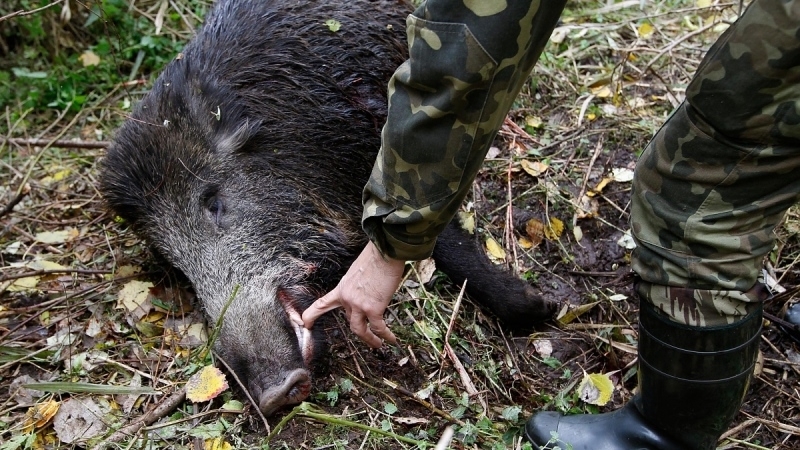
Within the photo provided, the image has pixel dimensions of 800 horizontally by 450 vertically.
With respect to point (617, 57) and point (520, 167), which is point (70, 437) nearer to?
point (520, 167)

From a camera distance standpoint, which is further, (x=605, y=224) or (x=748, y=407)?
(x=605, y=224)

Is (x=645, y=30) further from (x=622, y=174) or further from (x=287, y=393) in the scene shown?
(x=287, y=393)

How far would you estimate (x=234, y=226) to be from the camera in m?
3.69

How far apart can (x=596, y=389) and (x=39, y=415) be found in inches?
91.0

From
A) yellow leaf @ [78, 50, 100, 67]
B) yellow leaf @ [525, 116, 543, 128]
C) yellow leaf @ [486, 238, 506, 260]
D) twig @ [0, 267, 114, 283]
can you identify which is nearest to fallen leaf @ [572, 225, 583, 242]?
yellow leaf @ [486, 238, 506, 260]

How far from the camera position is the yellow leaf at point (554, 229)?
13.0 feet

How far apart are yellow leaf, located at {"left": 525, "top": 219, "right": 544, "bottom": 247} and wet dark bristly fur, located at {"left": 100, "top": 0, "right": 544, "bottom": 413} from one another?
1.24ft

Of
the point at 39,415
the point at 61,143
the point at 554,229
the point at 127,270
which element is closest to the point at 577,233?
the point at 554,229

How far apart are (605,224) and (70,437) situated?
2.76 meters

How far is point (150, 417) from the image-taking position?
2963 millimetres

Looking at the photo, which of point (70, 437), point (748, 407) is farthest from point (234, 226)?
point (748, 407)

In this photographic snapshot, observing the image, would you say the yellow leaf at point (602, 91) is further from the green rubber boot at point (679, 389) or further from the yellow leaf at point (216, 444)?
the yellow leaf at point (216, 444)

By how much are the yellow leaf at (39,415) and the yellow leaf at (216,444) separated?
28.8 inches

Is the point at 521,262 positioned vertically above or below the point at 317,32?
below
